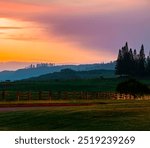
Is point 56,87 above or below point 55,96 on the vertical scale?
above

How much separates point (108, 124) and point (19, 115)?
6819 mm

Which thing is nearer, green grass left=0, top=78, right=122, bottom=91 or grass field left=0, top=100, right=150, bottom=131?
grass field left=0, top=100, right=150, bottom=131

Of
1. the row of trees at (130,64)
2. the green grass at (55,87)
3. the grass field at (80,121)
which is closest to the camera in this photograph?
the grass field at (80,121)

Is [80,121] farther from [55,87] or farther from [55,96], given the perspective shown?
[55,87]

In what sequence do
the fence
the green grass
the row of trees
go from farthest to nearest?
the row of trees
the green grass
the fence

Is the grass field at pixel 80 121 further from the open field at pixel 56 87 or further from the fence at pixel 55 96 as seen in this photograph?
the open field at pixel 56 87

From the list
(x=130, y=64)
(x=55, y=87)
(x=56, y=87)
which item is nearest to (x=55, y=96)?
(x=55, y=87)

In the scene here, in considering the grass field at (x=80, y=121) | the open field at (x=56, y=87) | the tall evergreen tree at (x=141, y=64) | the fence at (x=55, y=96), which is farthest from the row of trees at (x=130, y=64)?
the grass field at (x=80, y=121)

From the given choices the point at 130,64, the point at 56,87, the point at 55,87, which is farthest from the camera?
the point at 130,64

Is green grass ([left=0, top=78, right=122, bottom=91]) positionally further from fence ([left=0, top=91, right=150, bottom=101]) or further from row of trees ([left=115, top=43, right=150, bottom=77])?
fence ([left=0, top=91, right=150, bottom=101])

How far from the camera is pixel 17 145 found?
1319cm

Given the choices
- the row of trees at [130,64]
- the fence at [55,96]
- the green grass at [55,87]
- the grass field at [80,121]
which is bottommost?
the grass field at [80,121]

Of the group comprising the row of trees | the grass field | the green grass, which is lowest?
the grass field

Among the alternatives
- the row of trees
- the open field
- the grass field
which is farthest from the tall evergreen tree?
the grass field
